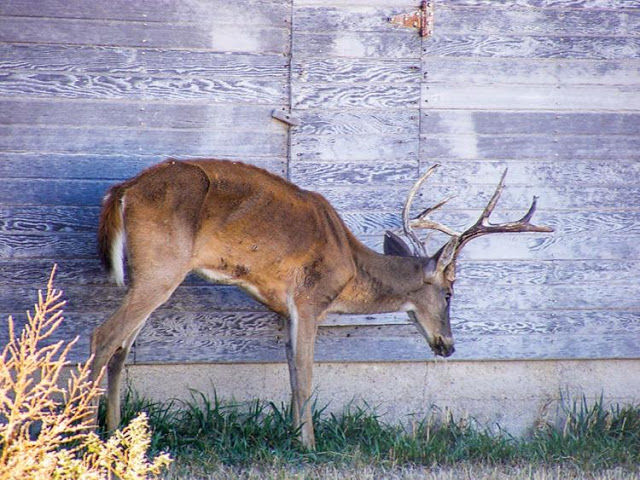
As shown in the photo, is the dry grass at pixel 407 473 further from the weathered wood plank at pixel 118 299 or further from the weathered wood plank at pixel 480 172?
the weathered wood plank at pixel 480 172

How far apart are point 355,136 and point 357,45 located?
622 millimetres

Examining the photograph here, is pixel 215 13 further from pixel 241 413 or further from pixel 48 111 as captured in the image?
pixel 241 413

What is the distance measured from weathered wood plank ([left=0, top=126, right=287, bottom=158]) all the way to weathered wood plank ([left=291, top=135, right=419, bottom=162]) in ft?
0.43

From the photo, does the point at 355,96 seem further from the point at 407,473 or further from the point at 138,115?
the point at 407,473

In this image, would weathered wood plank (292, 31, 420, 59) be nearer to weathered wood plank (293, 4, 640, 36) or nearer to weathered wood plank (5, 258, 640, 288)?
weathered wood plank (293, 4, 640, 36)

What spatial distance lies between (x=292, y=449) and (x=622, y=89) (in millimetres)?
3496

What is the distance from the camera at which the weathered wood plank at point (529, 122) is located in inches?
272

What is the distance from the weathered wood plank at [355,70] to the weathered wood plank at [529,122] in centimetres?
31

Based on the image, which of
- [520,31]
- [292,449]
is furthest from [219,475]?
[520,31]

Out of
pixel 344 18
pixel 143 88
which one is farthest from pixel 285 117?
pixel 143 88

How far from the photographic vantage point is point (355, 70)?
6.77 meters

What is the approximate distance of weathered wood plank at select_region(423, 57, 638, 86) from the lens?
689 cm

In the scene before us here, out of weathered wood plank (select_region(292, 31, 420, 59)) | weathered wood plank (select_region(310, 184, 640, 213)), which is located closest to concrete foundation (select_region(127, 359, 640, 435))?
weathered wood plank (select_region(310, 184, 640, 213))

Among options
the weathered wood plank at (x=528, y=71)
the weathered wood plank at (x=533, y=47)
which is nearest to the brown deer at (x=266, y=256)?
the weathered wood plank at (x=528, y=71)
